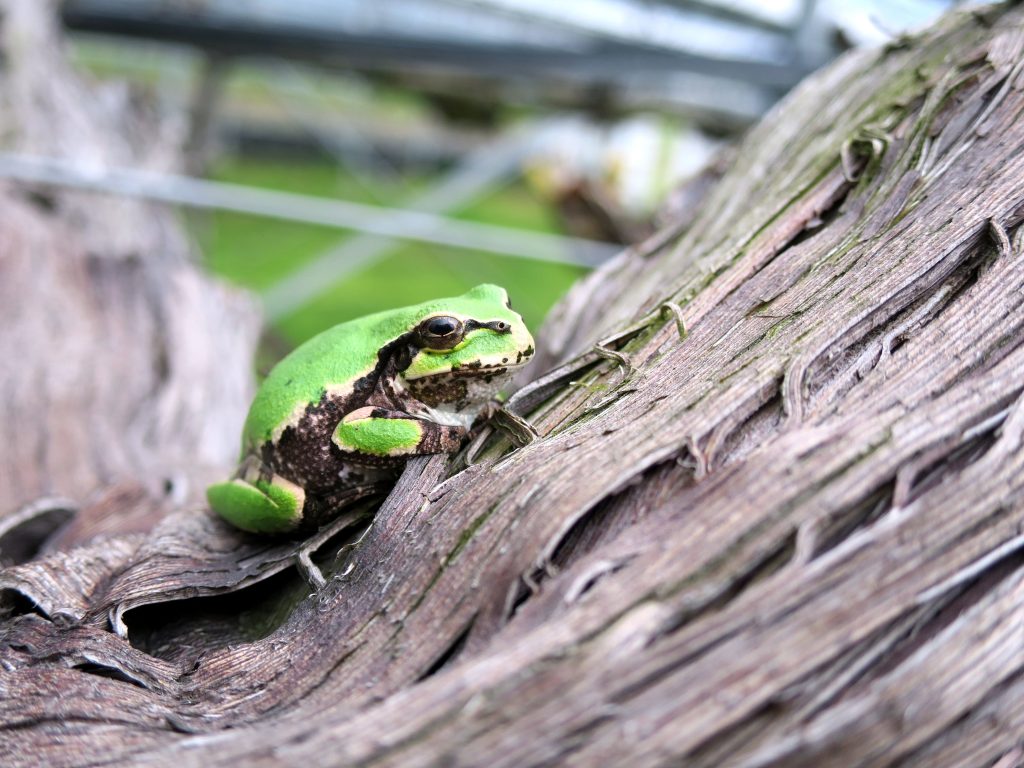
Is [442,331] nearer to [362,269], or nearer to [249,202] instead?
[249,202]

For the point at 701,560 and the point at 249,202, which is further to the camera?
the point at 249,202

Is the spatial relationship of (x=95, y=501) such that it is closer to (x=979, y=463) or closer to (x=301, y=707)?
(x=301, y=707)

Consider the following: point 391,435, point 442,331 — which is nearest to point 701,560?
point 391,435

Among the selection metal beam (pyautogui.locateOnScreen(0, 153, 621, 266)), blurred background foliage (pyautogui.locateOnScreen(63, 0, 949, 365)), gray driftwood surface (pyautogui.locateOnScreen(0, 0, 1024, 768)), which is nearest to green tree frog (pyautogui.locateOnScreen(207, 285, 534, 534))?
gray driftwood surface (pyautogui.locateOnScreen(0, 0, 1024, 768))

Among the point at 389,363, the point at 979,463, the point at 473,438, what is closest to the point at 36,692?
the point at 473,438

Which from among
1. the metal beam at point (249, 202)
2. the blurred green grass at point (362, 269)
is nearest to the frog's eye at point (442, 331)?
the metal beam at point (249, 202)

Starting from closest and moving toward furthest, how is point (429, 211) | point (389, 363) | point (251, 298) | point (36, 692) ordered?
1. point (36, 692)
2. point (389, 363)
3. point (251, 298)
4. point (429, 211)
